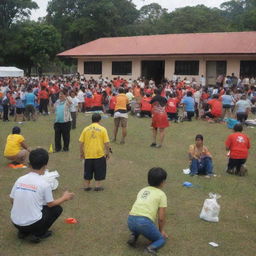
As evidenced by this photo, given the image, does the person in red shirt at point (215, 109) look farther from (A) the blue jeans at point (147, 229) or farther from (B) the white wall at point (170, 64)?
(A) the blue jeans at point (147, 229)

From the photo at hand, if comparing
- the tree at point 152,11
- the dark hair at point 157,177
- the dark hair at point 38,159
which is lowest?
the dark hair at point 157,177

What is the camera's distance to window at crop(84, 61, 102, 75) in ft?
106

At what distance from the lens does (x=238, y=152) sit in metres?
8.48

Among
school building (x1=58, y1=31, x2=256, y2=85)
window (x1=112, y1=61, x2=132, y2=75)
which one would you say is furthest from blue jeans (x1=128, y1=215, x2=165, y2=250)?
window (x1=112, y1=61, x2=132, y2=75)

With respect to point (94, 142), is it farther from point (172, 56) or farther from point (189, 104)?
point (172, 56)

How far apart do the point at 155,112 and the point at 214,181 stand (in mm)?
3500

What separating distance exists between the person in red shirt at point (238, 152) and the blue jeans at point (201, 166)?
0.56 metres

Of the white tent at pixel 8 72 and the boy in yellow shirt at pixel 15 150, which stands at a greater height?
the white tent at pixel 8 72

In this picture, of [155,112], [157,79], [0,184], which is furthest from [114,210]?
[157,79]

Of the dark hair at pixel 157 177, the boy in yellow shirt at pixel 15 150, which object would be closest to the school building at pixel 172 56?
the boy in yellow shirt at pixel 15 150

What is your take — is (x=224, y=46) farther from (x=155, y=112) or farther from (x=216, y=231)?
(x=216, y=231)

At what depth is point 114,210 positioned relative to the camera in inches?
250

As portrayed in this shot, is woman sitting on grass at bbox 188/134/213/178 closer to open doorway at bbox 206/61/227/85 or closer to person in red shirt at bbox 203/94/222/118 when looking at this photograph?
person in red shirt at bbox 203/94/222/118

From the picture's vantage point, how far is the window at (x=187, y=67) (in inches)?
1091
